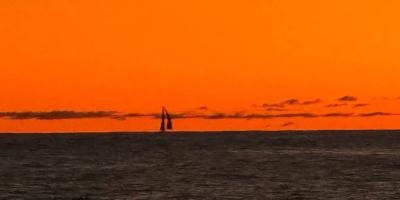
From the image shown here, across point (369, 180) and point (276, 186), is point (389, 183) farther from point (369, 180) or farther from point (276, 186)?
point (276, 186)

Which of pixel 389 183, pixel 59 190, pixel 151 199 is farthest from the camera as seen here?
pixel 389 183

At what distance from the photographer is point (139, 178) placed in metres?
98.6

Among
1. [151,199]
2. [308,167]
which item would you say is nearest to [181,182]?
[151,199]

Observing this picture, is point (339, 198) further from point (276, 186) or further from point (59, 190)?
point (59, 190)

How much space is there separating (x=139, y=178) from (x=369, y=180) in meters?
25.7

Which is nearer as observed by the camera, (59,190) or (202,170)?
(59,190)

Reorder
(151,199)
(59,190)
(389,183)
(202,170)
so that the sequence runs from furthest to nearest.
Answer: (202,170) < (389,183) < (59,190) < (151,199)

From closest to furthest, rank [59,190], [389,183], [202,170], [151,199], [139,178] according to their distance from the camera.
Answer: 1. [151,199]
2. [59,190]
3. [389,183]
4. [139,178]
5. [202,170]

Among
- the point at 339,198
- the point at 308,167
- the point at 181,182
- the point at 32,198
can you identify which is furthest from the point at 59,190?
the point at 308,167

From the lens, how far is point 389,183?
287 feet

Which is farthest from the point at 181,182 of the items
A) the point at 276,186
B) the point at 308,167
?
Result: the point at 308,167

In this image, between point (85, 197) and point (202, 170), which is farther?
point (202, 170)

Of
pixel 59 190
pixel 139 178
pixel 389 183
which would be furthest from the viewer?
pixel 139 178

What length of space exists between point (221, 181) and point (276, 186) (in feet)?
29.2
